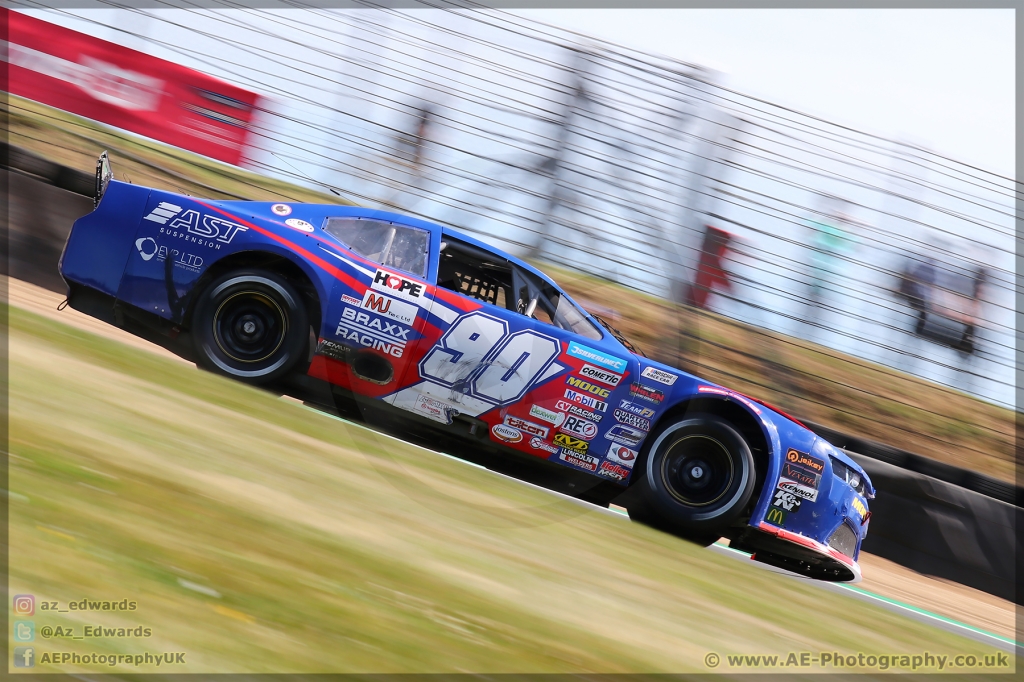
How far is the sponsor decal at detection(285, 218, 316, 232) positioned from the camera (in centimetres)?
478

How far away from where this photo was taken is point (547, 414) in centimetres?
472

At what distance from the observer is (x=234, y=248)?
469cm

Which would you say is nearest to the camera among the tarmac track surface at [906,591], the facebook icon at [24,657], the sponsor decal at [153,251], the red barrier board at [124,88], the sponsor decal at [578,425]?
the facebook icon at [24,657]

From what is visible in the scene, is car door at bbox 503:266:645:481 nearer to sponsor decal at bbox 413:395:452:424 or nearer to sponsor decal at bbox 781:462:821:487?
sponsor decal at bbox 413:395:452:424

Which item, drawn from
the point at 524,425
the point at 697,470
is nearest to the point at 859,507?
the point at 697,470

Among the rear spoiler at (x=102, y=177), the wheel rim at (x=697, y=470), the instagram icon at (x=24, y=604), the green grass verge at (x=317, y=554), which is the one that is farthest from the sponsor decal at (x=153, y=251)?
the wheel rim at (x=697, y=470)

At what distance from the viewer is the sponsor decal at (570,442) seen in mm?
4742

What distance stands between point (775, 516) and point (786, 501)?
10 cm

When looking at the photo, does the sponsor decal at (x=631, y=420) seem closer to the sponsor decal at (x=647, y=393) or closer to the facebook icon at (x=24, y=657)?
the sponsor decal at (x=647, y=393)

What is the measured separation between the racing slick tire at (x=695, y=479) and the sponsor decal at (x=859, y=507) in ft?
2.22

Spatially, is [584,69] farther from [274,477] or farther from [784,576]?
[274,477]

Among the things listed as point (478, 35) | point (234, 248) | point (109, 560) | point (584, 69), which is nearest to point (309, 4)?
point (478, 35)

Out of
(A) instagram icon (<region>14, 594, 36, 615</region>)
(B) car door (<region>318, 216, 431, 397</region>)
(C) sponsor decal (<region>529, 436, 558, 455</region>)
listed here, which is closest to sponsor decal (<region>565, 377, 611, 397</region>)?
(C) sponsor decal (<region>529, 436, 558, 455</region>)

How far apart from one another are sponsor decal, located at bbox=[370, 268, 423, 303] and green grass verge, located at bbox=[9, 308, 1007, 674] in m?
0.80
